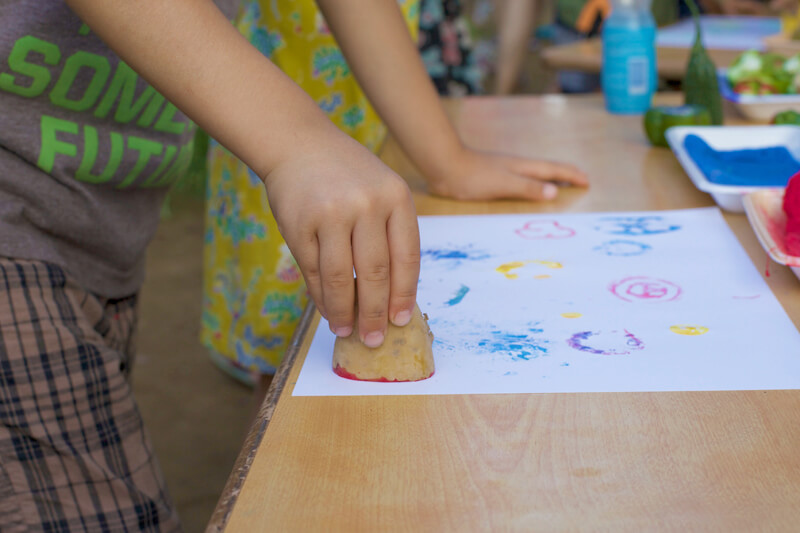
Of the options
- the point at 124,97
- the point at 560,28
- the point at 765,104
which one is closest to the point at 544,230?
the point at 124,97

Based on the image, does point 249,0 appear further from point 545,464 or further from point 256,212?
point 545,464

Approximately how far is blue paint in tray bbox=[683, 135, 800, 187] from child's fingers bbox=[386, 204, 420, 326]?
24.1 inches

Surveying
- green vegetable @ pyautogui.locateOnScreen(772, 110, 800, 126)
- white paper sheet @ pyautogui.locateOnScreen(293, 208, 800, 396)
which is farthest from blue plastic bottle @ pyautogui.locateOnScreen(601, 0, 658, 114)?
white paper sheet @ pyautogui.locateOnScreen(293, 208, 800, 396)

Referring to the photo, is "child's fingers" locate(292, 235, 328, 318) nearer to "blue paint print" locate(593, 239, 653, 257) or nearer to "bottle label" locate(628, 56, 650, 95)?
"blue paint print" locate(593, 239, 653, 257)

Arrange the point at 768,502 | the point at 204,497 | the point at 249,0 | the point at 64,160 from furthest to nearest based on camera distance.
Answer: the point at 204,497
the point at 249,0
the point at 64,160
the point at 768,502

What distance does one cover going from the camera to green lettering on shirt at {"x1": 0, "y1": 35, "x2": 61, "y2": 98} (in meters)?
0.80

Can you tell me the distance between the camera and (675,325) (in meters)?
0.76

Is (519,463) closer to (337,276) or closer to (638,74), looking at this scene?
(337,276)

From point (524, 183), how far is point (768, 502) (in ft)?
2.22

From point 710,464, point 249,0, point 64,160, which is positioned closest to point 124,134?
point 64,160

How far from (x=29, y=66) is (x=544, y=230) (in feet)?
2.03

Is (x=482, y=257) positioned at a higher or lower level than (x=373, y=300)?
lower

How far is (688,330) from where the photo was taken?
747mm

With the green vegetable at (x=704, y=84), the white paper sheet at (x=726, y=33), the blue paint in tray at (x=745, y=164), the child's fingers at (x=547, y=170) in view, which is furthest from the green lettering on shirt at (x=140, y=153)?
the white paper sheet at (x=726, y=33)
